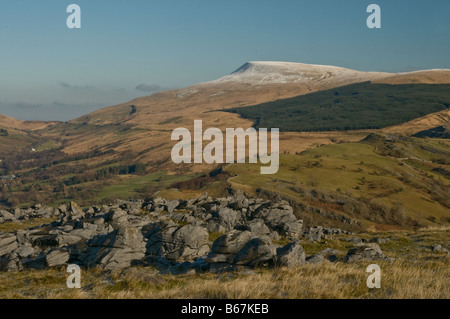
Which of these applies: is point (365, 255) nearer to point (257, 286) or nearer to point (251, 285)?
point (257, 286)

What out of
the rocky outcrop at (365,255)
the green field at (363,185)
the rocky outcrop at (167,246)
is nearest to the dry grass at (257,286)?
the rocky outcrop at (167,246)

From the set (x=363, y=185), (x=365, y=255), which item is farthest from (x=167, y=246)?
(x=363, y=185)

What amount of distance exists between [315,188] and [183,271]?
87714mm

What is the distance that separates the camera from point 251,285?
14367 mm

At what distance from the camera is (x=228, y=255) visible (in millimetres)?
20984

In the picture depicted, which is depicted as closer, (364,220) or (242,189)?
(364,220)

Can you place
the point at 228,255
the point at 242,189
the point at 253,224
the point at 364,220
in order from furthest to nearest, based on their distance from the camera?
1. the point at 242,189
2. the point at 364,220
3. the point at 253,224
4. the point at 228,255

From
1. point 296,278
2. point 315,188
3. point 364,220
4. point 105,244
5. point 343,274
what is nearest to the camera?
point 296,278

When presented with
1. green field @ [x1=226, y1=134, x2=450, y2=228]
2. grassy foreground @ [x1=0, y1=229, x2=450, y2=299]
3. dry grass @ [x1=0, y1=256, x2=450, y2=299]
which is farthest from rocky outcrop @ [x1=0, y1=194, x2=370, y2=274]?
green field @ [x1=226, y1=134, x2=450, y2=228]

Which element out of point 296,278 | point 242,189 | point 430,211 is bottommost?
point 430,211

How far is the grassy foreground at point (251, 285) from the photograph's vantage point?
13559 mm

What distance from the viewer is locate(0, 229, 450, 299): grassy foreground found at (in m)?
13.6
